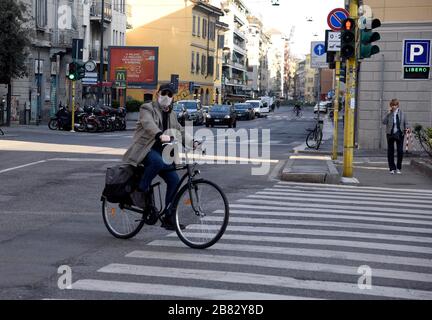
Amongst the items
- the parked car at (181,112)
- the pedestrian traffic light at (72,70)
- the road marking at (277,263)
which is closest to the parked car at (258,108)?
the parked car at (181,112)

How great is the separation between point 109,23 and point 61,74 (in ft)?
41.8

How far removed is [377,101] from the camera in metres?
28.4

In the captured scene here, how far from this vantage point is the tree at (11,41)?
121 feet

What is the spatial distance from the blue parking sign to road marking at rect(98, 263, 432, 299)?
1530 cm

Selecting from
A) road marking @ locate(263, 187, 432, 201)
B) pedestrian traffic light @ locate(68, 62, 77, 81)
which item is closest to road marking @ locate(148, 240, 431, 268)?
road marking @ locate(263, 187, 432, 201)

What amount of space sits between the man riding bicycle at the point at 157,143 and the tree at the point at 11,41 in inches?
1145

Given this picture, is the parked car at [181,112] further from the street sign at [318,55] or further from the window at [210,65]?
the window at [210,65]

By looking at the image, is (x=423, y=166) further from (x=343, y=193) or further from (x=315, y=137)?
(x=315, y=137)

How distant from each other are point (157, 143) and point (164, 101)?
0.49m

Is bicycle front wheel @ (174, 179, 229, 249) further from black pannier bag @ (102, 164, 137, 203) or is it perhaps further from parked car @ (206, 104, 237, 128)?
parked car @ (206, 104, 237, 128)

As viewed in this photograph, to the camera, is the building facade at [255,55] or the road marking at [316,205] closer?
the road marking at [316,205]

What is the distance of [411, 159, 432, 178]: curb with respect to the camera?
19545mm

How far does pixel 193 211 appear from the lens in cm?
905
